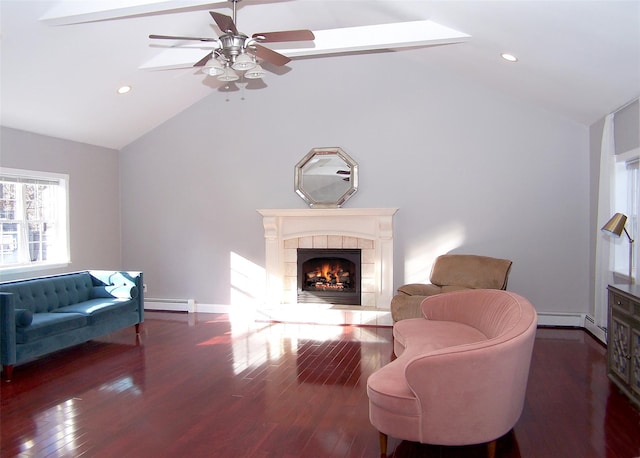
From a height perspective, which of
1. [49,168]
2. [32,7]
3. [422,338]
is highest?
[32,7]

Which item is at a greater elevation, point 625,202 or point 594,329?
point 625,202

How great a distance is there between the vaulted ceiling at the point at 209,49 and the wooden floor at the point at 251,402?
2.63 meters

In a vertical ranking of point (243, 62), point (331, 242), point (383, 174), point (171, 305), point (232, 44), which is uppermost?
point (232, 44)

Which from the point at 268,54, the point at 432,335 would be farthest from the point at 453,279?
the point at 268,54

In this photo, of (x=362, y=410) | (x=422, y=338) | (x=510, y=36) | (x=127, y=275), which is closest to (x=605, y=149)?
(x=510, y=36)

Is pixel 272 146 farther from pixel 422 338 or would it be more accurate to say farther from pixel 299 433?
pixel 299 433

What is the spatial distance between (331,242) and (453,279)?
176cm

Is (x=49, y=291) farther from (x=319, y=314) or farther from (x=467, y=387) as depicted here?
(x=467, y=387)

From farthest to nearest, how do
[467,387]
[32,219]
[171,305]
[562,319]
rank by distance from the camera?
[171,305]
[32,219]
[562,319]
[467,387]

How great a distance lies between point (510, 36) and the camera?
12.6 feet

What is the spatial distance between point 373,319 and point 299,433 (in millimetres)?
3118

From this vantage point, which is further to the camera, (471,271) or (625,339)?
(471,271)

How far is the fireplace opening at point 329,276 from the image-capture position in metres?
6.39

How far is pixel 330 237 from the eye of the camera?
6473 mm
